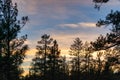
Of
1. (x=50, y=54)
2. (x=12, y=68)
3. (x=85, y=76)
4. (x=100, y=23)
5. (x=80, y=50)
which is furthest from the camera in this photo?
(x=85, y=76)

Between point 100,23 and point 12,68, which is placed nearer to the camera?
point 100,23

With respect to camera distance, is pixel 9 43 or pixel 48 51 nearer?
pixel 9 43

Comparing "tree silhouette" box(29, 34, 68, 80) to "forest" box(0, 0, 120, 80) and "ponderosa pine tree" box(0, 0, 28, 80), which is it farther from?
"ponderosa pine tree" box(0, 0, 28, 80)

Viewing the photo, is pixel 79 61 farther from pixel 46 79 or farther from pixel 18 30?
pixel 18 30

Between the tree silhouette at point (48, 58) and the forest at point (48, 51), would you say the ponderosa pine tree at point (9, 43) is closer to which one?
the forest at point (48, 51)

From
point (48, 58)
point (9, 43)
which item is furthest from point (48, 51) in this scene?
point (9, 43)

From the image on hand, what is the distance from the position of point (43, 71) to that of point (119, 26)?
52.9 metres

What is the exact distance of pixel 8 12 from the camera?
4097cm

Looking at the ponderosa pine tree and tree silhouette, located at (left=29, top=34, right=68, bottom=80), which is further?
tree silhouette, located at (left=29, top=34, right=68, bottom=80)

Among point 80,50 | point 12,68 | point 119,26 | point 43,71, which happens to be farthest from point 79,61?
point 119,26

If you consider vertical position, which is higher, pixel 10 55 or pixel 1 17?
pixel 1 17

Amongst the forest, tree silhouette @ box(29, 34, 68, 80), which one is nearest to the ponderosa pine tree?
the forest

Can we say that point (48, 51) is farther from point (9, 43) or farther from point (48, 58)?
point (9, 43)

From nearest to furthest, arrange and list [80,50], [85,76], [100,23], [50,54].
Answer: [100,23] → [50,54] → [80,50] → [85,76]
